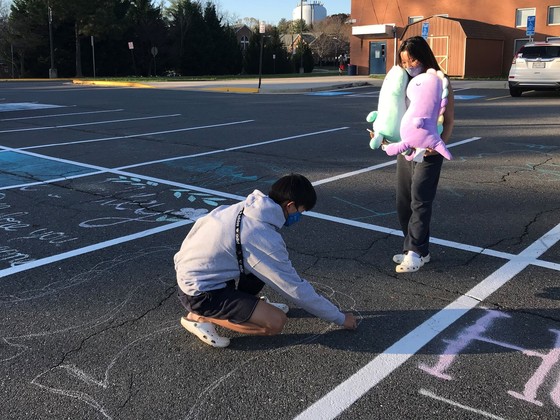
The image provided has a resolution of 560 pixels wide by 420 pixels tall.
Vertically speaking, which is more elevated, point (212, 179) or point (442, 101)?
point (442, 101)

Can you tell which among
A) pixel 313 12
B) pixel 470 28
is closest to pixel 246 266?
pixel 470 28

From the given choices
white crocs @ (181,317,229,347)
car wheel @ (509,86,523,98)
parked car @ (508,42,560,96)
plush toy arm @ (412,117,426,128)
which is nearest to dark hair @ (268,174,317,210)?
white crocs @ (181,317,229,347)

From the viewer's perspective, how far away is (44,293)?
402 centimetres

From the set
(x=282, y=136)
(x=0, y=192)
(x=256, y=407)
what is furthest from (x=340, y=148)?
(x=256, y=407)

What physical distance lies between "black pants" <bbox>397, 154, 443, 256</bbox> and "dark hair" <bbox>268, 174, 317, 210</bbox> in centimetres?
145

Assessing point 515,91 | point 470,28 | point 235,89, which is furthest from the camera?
point 470,28

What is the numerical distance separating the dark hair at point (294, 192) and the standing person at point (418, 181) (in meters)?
1.41

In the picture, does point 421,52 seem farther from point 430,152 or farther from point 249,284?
point 249,284

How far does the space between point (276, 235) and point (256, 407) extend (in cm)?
91

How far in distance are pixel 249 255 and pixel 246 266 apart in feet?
0.29

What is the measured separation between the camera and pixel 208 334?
3.28 metres

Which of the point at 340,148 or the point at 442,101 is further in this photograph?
the point at 340,148

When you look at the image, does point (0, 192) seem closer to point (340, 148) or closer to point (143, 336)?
point (143, 336)

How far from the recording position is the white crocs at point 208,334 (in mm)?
3266
